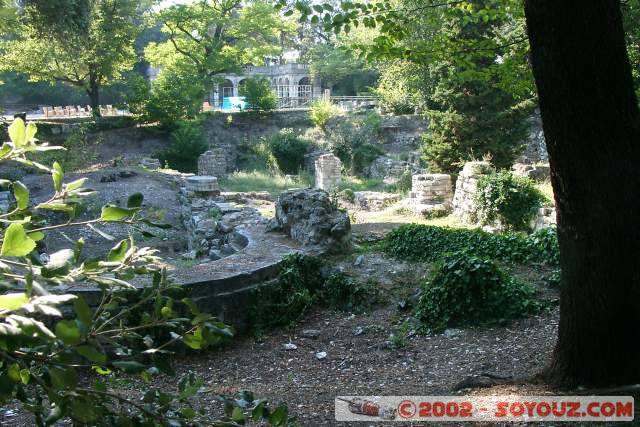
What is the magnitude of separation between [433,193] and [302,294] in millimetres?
8079

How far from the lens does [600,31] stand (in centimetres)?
324

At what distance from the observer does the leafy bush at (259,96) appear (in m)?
33.9

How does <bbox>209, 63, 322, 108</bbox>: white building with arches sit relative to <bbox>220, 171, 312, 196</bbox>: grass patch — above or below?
above

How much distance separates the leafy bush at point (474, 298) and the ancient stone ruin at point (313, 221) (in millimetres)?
2116

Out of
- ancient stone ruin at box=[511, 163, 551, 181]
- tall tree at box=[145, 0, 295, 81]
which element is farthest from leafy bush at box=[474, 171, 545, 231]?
tall tree at box=[145, 0, 295, 81]

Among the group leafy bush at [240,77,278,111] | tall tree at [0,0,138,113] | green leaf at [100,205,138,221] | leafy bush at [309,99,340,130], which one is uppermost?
tall tree at [0,0,138,113]

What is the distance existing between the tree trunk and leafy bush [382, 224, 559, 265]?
3.69 m

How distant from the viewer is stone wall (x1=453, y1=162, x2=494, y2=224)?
509 inches

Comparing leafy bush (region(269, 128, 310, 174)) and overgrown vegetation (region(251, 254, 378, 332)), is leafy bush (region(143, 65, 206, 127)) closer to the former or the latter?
leafy bush (region(269, 128, 310, 174))

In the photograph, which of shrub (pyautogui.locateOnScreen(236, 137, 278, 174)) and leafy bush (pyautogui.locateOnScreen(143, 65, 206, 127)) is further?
leafy bush (pyautogui.locateOnScreen(143, 65, 206, 127))

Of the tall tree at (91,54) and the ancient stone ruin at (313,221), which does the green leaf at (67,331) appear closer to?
the ancient stone ruin at (313,221)

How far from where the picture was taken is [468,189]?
13.1m

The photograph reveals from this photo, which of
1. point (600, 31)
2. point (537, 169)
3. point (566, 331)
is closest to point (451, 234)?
point (566, 331)

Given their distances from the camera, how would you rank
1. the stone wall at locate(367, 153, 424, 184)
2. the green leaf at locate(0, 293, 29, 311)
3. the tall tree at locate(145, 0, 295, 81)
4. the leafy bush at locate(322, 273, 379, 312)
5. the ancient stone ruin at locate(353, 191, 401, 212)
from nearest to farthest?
the green leaf at locate(0, 293, 29, 311), the leafy bush at locate(322, 273, 379, 312), the ancient stone ruin at locate(353, 191, 401, 212), the stone wall at locate(367, 153, 424, 184), the tall tree at locate(145, 0, 295, 81)
